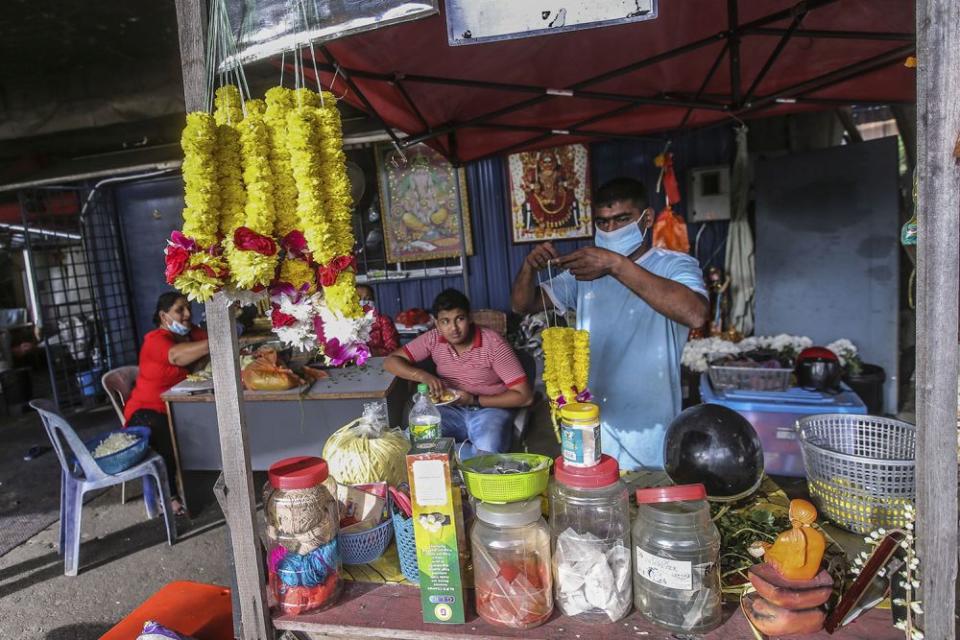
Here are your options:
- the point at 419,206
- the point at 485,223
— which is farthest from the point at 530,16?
the point at 419,206

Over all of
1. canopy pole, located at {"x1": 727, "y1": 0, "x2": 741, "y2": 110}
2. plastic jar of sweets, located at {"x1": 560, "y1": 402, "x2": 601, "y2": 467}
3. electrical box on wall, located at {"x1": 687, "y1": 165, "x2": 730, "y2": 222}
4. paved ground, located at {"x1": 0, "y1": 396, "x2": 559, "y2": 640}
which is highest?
canopy pole, located at {"x1": 727, "y1": 0, "x2": 741, "y2": 110}

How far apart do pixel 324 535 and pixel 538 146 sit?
3803 millimetres

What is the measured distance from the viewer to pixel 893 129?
8992mm

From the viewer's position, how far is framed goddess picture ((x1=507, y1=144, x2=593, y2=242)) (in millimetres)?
6539

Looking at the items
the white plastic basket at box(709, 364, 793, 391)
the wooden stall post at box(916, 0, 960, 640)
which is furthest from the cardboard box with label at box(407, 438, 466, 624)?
the white plastic basket at box(709, 364, 793, 391)

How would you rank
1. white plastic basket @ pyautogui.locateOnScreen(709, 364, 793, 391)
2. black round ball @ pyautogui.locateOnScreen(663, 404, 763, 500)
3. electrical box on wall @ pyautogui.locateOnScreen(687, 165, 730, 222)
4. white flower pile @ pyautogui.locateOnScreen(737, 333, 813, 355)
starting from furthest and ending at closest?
1. electrical box on wall @ pyautogui.locateOnScreen(687, 165, 730, 222)
2. white flower pile @ pyautogui.locateOnScreen(737, 333, 813, 355)
3. white plastic basket @ pyautogui.locateOnScreen(709, 364, 793, 391)
4. black round ball @ pyautogui.locateOnScreen(663, 404, 763, 500)

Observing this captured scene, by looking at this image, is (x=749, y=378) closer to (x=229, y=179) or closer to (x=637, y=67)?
(x=637, y=67)

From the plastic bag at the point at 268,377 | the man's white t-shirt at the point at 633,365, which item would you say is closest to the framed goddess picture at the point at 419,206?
the plastic bag at the point at 268,377

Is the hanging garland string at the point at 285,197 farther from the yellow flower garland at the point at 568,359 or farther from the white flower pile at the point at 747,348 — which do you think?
the white flower pile at the point at 747,348

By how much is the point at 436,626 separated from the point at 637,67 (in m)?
2.71

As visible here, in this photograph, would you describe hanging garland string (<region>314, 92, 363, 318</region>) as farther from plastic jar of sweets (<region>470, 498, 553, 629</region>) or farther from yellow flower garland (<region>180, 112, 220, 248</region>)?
plastic jar of sweets (<region>470, 498, 553, 629</region>)

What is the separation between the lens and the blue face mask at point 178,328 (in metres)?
4.45

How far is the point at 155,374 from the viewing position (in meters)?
4.29

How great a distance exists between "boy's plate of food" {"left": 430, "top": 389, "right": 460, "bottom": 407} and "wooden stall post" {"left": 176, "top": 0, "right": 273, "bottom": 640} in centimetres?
210
